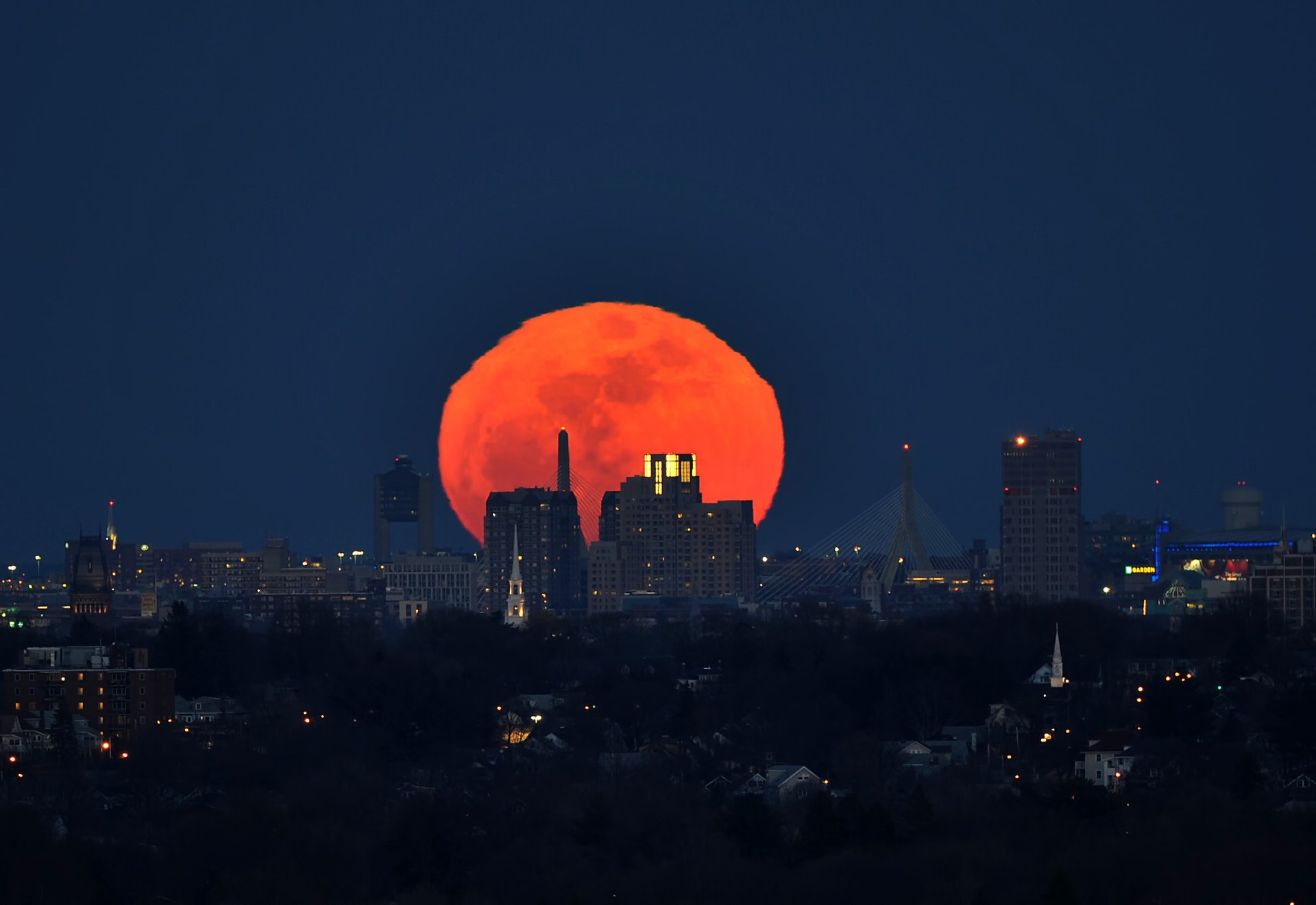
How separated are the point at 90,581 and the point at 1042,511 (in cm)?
4823

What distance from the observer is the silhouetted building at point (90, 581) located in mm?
164375

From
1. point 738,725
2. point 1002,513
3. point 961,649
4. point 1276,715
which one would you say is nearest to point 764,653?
point 961,649

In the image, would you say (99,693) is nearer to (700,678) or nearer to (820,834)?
(700,678)

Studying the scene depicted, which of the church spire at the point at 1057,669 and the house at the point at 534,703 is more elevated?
the church spire at the point at 1057,669

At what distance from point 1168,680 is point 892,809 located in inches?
718

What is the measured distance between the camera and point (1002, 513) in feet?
599

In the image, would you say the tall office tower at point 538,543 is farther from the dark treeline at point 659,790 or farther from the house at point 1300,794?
the house at point 1300,794

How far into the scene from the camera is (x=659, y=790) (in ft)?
215

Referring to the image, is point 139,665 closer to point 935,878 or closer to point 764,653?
point 764,653

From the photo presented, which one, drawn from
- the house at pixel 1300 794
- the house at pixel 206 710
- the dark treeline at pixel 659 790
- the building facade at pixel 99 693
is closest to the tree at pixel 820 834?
the dark treeline at pixel 659 790

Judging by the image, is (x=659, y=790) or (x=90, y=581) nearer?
(x=659, y=790)

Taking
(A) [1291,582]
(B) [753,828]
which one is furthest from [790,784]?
(A) [1291,582]

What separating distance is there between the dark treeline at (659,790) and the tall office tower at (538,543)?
93.4 m

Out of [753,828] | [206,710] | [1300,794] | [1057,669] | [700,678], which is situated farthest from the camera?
[700,678]
